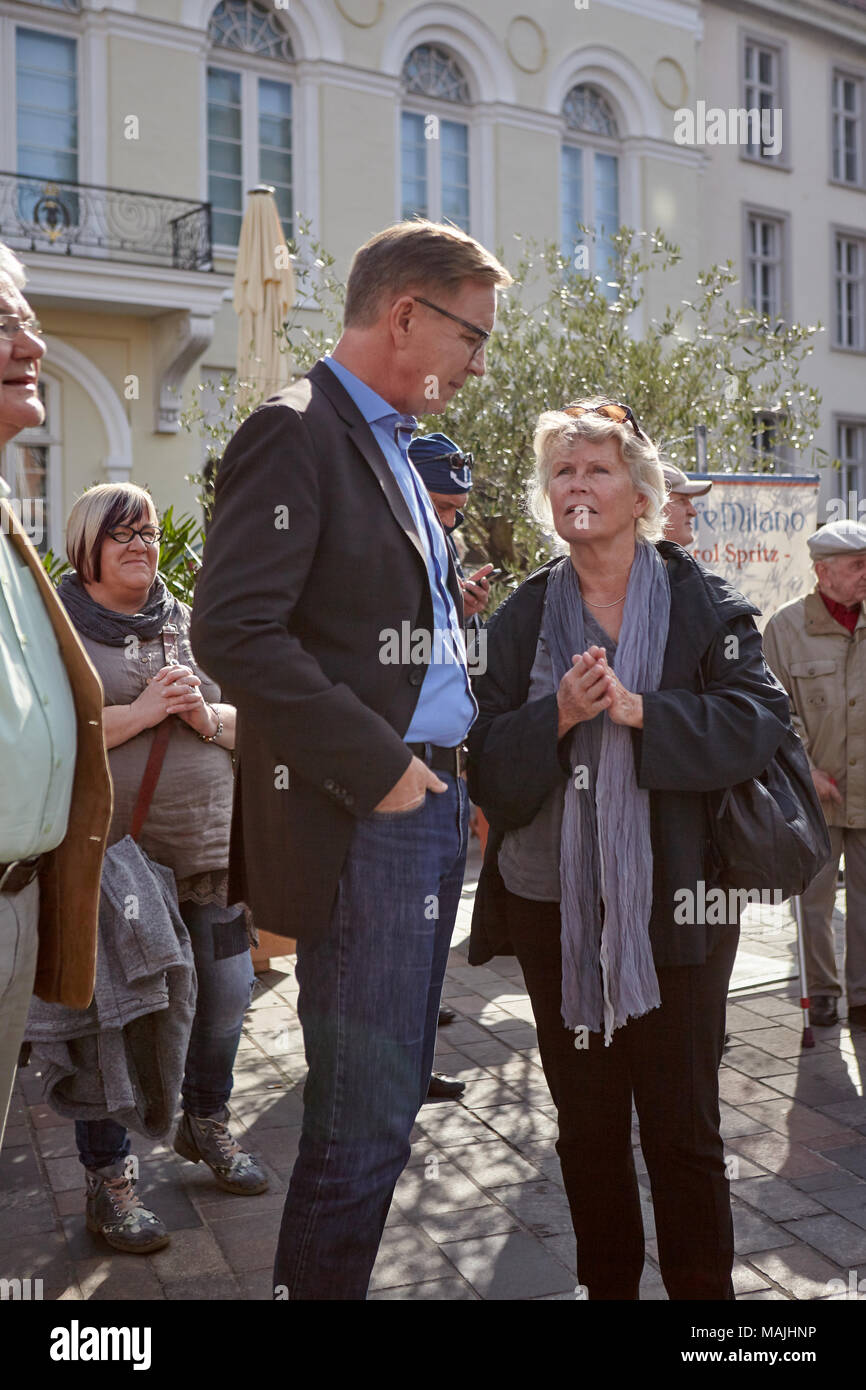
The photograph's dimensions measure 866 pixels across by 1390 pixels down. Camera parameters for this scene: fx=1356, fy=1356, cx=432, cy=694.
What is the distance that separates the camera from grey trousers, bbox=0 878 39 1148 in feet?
7.22

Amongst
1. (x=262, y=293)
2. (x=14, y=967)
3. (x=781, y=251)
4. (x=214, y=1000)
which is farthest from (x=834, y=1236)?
(x=781, y=251)

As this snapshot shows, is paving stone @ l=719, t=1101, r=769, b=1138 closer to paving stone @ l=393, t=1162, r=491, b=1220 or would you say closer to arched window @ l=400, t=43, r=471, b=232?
paving stone @ l=393, t=1162, r=491, b=1220

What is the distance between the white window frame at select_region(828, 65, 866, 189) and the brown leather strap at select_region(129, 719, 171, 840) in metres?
22.9

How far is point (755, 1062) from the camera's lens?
4895mm

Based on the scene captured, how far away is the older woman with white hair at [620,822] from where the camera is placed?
8.86 ft

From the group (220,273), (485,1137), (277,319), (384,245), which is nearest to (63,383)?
(220,273)

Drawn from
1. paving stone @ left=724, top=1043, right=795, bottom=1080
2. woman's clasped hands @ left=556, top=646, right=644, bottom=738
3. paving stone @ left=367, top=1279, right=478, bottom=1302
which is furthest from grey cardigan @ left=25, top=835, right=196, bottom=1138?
paving stone @ left=724, top=1043, right=795, bottom=1080

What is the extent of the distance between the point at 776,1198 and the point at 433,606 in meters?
2.30

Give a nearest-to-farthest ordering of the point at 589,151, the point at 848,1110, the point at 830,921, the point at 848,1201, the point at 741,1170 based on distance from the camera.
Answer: the point at 848,1201
the point at 741,1170
the point at 848,1110
the point at 830,921
the point at 589,151

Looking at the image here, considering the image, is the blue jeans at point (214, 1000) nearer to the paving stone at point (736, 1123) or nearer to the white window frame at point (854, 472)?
the paving stone at point (736, 1123)

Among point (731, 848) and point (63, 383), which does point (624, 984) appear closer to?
point (731, 848)

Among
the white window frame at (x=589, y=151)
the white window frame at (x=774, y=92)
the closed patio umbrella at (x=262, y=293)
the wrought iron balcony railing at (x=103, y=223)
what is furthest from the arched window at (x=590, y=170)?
the closed patio umbrella at (x=262, y=293)

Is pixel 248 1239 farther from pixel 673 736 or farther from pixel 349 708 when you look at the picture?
pixel 349 708

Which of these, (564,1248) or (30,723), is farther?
(564,1248)
